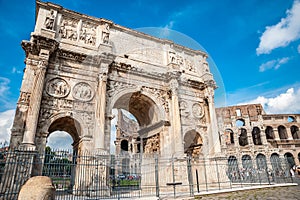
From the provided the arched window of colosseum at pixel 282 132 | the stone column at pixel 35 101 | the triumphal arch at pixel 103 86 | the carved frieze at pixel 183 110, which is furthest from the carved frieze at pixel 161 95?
the arched window of colosseum at pixel 282 132

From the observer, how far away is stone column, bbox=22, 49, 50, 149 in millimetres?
8734

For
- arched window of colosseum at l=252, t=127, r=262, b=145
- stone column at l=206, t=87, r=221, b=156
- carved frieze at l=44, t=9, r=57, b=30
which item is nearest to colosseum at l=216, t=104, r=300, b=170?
arched window of colosseum at l=252, t=127, r=262, b=145

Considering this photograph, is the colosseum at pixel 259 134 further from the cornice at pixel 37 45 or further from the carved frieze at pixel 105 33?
the cornice at pixel 37 45

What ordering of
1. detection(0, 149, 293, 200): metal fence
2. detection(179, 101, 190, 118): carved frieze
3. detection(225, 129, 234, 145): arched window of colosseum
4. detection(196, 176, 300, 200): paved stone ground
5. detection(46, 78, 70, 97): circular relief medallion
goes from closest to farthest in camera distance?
detection(196, 176, 300, 200): paved stone ground
detection(0, 149, 293, 200): metal fence
detection(46, 78, 70, 97): circular relief medallion
detection(179, 101, 190, 118): carved frieze
detection(225, 129, 234, 145): arched window of colosseum

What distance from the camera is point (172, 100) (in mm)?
13445

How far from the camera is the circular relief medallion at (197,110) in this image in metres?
14.9

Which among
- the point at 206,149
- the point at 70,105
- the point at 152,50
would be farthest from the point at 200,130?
the point at 70,105

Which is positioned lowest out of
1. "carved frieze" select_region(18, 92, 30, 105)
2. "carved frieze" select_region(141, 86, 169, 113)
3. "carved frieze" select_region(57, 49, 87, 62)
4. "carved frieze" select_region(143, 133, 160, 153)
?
"carved frieze" select_region(143, 133, 160, 153)

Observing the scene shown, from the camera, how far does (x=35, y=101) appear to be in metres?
9.41

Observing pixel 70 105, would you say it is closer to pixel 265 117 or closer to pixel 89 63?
pixel 89 63

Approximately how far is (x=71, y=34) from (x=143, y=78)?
500 cm

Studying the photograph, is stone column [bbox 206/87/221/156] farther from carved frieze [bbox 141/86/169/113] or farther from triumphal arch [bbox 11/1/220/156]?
carved frieze [bbox 141/86/169/113]

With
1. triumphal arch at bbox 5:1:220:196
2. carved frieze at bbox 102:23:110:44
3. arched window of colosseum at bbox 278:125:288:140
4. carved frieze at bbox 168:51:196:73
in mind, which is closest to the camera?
triumphal arch at bbox 5:1:220:196

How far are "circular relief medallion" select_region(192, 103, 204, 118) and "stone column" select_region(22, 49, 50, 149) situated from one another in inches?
388
